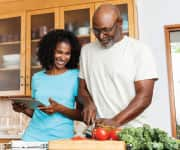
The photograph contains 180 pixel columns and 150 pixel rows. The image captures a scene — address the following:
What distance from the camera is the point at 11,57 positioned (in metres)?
2.63

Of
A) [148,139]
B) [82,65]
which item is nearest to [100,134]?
[148,139]

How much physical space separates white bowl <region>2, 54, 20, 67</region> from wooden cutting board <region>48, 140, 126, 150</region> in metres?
1.99

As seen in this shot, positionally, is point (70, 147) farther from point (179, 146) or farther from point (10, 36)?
point (10, 36)

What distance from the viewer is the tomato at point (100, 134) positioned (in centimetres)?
77

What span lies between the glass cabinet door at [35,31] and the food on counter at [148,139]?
1828mm

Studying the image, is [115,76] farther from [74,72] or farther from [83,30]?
[83,30]

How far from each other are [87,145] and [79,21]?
6.23ft

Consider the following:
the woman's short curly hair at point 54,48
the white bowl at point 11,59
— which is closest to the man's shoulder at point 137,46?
the woman's short curly hair at point 54,48

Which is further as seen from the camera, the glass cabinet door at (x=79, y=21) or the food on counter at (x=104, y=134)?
the glass cabinet door at (x=79, y=21)

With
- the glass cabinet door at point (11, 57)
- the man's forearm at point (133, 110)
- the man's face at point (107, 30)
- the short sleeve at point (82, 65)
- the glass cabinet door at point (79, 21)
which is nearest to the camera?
the man's forearm at point (133, 110)

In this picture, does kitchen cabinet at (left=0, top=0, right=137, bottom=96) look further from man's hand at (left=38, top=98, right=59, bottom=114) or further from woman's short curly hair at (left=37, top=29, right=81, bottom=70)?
man's hand at (left=38, top=98, right=59, bottom=114)

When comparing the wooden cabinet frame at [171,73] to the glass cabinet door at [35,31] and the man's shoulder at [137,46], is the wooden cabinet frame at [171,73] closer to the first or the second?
the glass cabinet door at [35,31]

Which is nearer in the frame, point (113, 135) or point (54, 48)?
point (113, 135)

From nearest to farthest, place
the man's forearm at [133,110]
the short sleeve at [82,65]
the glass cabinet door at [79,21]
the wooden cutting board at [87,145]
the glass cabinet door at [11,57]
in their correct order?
the wooden cutting board at [87,145] < the man's forearm at [133,110] < the short sleeve at [82,65] < the glass cabinet door at [79,21] < the glass cabinet door at [11,57]
